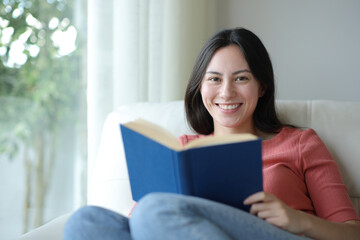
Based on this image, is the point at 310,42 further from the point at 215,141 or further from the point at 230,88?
the point at 215,141

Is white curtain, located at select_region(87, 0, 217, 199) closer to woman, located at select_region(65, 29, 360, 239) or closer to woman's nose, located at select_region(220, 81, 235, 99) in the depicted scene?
woman, located at select_region(65, 29, 360, 239)

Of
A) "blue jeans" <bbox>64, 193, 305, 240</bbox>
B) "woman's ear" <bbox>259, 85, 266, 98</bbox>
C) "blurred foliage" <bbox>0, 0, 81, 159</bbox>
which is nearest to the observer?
"blue jeans" <bbox>64, 193, 305, 240</bbox>

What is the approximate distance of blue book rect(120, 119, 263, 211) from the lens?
0.93 meters

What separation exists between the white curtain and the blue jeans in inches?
40.4

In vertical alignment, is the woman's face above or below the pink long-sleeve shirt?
above

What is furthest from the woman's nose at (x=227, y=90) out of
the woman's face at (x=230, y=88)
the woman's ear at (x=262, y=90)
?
the woman's ear at (x=262, y=90)

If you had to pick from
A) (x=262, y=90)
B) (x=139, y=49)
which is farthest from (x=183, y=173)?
(x=139, y=49)

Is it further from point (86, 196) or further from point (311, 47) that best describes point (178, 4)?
point (86, 196)

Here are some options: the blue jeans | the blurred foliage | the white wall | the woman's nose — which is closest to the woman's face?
the woman's nose

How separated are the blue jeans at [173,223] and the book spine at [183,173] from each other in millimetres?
42

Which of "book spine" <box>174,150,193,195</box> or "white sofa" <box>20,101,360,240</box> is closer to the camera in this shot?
"book spine" <box>174,150,193,195</box>

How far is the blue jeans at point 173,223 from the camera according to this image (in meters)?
0.87

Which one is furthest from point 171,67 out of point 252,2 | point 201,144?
point 201,144

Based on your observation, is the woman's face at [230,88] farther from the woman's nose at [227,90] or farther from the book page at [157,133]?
the book page at [157,133]
